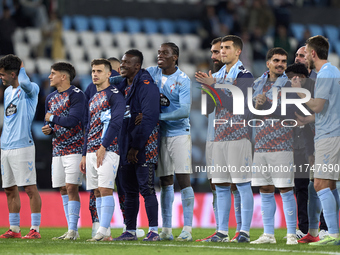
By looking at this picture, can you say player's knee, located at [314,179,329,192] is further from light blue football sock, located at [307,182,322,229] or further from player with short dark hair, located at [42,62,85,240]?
player with short dark hair, located at [42,62,85,240]

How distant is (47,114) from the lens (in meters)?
7.42

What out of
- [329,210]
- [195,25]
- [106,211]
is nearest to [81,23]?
[195,25]

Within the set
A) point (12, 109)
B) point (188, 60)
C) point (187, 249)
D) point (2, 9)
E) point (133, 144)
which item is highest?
point (2, 9)

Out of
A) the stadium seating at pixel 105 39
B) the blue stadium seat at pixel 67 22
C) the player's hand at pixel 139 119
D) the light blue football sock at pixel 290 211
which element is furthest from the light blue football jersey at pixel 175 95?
the blue stadium seat at pixel 67 22

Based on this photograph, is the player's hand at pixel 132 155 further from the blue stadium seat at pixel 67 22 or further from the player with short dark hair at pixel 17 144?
the blue stadium seat at pixel 67 22

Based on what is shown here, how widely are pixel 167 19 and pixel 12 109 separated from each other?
11.1 m

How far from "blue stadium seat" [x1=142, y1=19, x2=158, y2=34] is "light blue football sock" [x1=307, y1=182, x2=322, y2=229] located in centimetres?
1095

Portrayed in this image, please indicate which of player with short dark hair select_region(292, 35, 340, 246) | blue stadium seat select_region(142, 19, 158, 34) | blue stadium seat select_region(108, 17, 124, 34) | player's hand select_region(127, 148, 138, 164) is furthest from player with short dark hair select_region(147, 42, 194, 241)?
blue stadium seat select_region(142, 19, 158, 34)

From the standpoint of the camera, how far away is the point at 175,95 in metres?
7.41

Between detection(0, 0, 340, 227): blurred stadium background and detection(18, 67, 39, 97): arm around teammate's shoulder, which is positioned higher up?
detection(0, 0, 340, 227): blurred stadium background

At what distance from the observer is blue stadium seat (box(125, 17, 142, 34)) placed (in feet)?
57.5

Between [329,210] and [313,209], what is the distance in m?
1.18

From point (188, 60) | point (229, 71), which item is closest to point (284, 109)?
point (229, 71)

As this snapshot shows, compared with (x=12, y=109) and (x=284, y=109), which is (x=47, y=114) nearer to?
(x=12, y=109)
